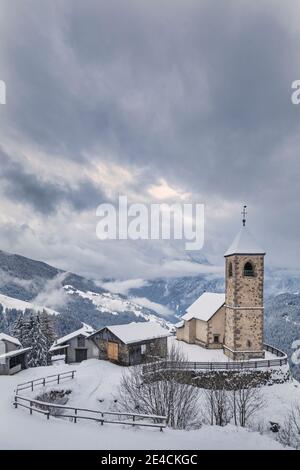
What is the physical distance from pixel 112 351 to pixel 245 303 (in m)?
17.6

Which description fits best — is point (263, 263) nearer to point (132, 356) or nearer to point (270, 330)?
point (132, 356)

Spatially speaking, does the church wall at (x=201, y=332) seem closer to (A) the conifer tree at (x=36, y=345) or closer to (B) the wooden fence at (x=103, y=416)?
(B) the wooden fence at (x=103, y=416)

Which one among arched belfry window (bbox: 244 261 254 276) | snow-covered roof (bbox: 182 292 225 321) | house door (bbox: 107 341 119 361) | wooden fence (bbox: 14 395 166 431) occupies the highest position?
arched belfry window (bbox: 244 261 254 276)

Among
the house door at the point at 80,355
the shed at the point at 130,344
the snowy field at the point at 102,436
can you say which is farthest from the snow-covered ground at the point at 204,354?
the snowy field at the point at 102,436

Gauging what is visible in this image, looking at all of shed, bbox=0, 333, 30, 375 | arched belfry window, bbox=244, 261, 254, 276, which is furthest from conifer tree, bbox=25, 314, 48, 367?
arched belfry window, bbox=244, 261, 254, 276

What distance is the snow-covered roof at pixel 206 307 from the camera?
42.4m

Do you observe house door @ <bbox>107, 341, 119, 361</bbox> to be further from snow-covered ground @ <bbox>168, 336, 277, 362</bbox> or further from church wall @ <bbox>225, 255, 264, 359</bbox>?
church wall @ <bbox>225, 255, 264, 359</bbox>

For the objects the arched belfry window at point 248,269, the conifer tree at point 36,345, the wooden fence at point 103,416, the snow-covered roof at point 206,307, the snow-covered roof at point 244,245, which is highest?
the snow-covered roof at point 244,245

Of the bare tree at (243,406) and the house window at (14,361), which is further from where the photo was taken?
the house window at (14,361)

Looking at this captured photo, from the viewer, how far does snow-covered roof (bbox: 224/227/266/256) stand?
38344 millimetres

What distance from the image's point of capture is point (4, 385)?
2833 centimetres

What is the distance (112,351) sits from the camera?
37594 millimetres

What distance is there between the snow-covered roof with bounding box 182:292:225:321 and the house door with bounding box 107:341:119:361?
41.4 ft

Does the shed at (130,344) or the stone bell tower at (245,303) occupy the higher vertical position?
the stone bell tower at (245,303)
